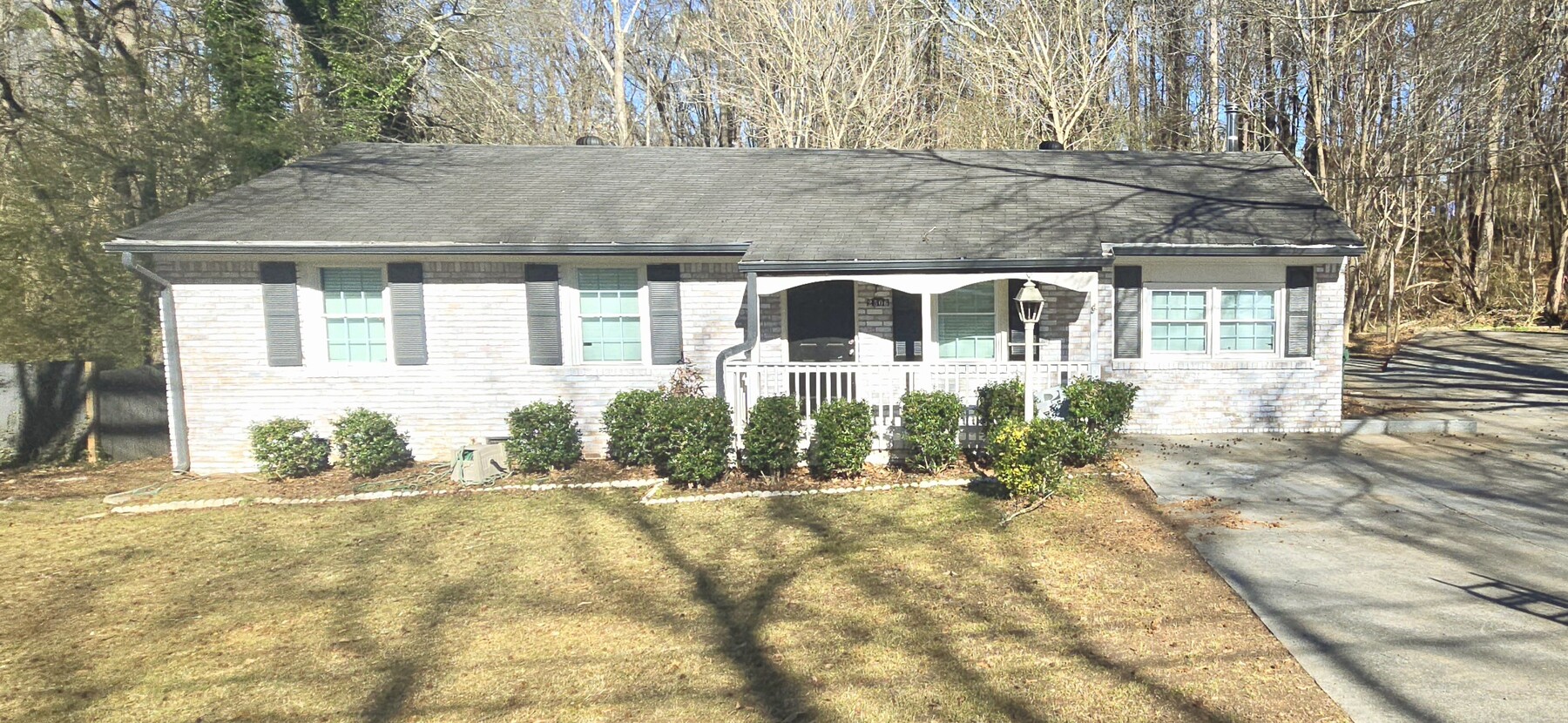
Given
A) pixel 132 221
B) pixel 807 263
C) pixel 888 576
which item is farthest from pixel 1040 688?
pixel 132 221

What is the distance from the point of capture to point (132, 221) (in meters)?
14.0

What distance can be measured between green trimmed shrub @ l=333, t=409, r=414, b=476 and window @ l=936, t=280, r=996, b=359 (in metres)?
7.10

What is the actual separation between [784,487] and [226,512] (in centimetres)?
609

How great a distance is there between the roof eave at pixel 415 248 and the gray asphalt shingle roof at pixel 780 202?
0.26 ft

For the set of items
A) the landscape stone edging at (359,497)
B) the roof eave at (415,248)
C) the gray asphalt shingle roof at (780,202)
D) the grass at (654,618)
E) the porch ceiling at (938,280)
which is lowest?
the grass at (654,618)

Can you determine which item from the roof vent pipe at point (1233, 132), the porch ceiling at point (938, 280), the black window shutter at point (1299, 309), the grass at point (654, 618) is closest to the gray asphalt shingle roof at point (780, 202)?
the porch ceiling at point (938, 280)

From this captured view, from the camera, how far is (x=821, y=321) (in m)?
11.0

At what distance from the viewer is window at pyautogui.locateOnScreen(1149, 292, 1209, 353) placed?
35.5 feet

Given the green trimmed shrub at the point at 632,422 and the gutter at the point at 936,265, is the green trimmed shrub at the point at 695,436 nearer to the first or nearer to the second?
the green trimmed shrub at the point at 632,422

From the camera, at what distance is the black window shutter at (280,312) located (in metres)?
10.1

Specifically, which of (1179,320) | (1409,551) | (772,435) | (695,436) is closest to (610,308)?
(695,436)

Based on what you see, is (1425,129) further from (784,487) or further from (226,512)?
(226,512)

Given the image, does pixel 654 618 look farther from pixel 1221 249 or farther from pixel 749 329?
pixel 1221 249

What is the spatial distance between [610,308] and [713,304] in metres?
1.35
